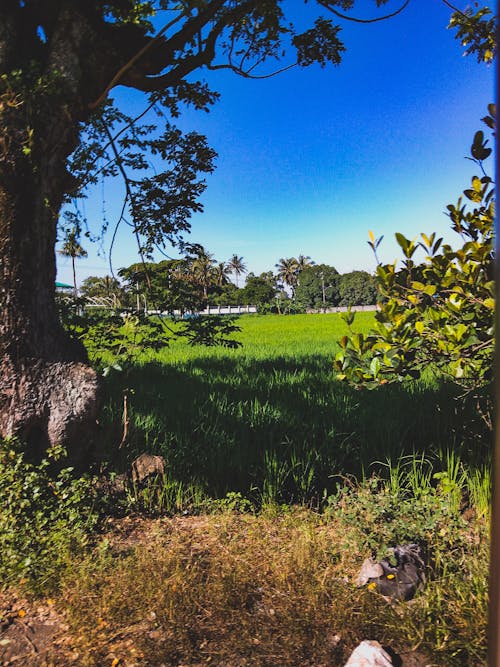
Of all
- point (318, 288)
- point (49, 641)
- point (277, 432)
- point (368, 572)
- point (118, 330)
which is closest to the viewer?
point (49, 641)

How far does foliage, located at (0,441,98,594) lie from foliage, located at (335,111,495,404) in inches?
76.3

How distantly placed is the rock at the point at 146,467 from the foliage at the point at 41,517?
17.1 inches

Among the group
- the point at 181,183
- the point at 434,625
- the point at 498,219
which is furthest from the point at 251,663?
the point at 181,183

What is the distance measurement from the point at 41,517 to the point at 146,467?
907 millimetres

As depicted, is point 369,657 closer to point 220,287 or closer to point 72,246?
point 72,246

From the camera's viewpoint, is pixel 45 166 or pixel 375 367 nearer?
pixel 375 367

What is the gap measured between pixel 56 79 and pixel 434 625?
3.73m

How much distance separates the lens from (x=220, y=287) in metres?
60.6

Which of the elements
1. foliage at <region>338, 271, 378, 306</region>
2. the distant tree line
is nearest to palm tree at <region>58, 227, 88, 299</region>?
the distant tree line

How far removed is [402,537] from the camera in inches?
105

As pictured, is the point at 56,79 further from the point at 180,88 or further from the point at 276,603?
the point at 276,603

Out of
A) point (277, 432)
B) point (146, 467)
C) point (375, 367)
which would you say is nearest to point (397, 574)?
point (375, 367)

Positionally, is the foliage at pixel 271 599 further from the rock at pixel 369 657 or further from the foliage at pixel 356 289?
Answer: the foliage at pixel 356 289

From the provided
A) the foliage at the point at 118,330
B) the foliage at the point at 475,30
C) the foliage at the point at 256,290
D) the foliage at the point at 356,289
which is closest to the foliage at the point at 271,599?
the foliage at the point at 118,330
